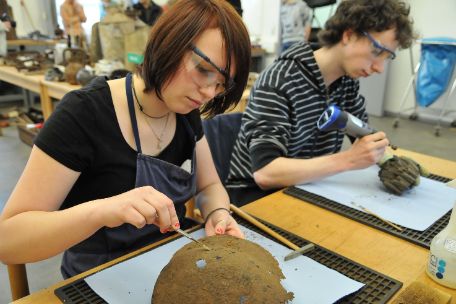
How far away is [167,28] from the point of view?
0.96m

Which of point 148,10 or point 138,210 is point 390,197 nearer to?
point 138,210

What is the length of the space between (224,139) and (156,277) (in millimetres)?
988

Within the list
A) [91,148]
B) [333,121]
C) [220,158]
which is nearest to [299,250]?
[333,121]

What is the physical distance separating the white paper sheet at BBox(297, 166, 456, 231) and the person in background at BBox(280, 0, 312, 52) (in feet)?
15.1

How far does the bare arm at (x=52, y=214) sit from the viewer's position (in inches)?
32.5

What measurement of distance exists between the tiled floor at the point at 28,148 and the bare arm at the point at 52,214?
1.37 meters

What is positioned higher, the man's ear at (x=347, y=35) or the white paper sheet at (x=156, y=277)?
the man's ear at (x=347, y=35)

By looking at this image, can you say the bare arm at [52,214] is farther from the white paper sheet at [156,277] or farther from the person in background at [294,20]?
the person in background at [294,20]

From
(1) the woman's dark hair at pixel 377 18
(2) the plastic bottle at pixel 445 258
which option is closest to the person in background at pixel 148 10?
(1) the woman's dark hair at pixel 377 18

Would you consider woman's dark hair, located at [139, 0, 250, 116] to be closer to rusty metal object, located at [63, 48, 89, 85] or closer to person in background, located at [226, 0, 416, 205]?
person in background, located at [226, 0, 416, 205]

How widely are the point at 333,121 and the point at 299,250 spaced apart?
19.3 inches

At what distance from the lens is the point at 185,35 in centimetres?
94

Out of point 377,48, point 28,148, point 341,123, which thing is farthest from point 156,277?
point 28,148

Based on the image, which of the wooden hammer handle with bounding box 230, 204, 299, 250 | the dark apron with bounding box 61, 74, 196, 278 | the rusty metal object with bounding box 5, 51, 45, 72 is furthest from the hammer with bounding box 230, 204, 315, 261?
the rusty metal object with bounding box 5, 51, 45, 72
